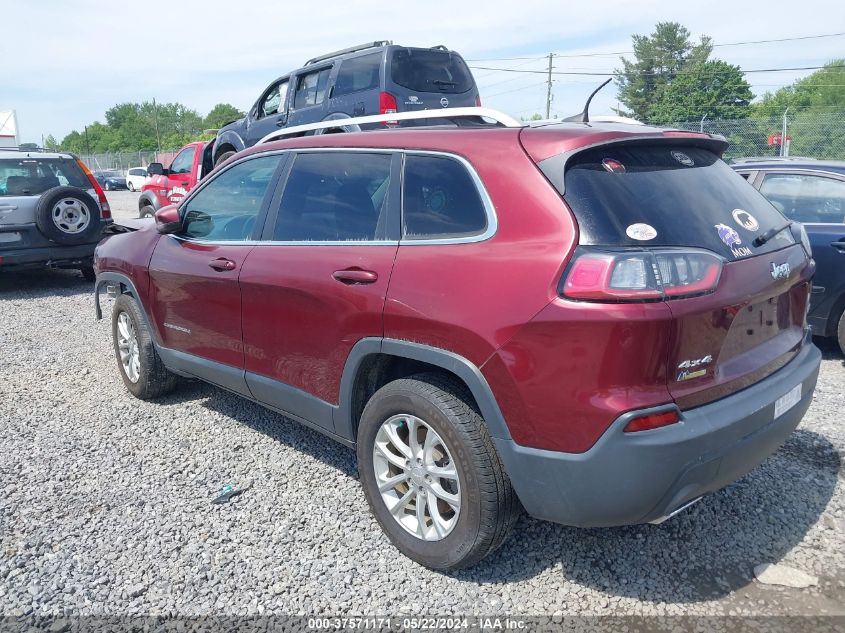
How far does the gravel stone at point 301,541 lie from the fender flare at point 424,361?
0.56 m

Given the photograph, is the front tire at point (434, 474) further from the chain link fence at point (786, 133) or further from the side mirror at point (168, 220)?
the chain link fence at point (786, 133)

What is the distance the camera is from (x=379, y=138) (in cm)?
331

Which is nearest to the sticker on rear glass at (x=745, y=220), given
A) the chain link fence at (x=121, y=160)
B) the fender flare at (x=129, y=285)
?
the fender flare at (x=129, y=285)

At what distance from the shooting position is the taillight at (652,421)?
7.64 feet

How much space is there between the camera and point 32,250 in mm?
8852

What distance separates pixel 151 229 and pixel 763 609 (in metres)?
4.15

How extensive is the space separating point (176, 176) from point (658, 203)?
1293cm

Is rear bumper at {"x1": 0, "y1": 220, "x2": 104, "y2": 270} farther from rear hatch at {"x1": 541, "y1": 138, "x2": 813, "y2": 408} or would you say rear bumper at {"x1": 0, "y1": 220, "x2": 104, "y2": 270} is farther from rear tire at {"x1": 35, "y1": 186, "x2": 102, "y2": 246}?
rear hatch at {"x1": 541, "y1": 138, "x2": 813, "y2": 408}

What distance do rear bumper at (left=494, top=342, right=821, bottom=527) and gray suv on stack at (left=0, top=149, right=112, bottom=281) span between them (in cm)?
810

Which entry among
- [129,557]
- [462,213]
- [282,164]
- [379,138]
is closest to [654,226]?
[462,213]

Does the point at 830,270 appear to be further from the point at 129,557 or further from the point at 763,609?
the point at 129,557

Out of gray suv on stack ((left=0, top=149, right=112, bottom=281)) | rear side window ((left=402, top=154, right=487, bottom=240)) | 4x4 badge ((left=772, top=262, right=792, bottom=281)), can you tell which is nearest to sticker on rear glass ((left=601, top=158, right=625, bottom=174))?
rear side window ((left=402, top=154, right=487, bottom=240))

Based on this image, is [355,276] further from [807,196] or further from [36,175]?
[36,175]

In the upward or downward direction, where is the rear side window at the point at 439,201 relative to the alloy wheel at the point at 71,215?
upward
